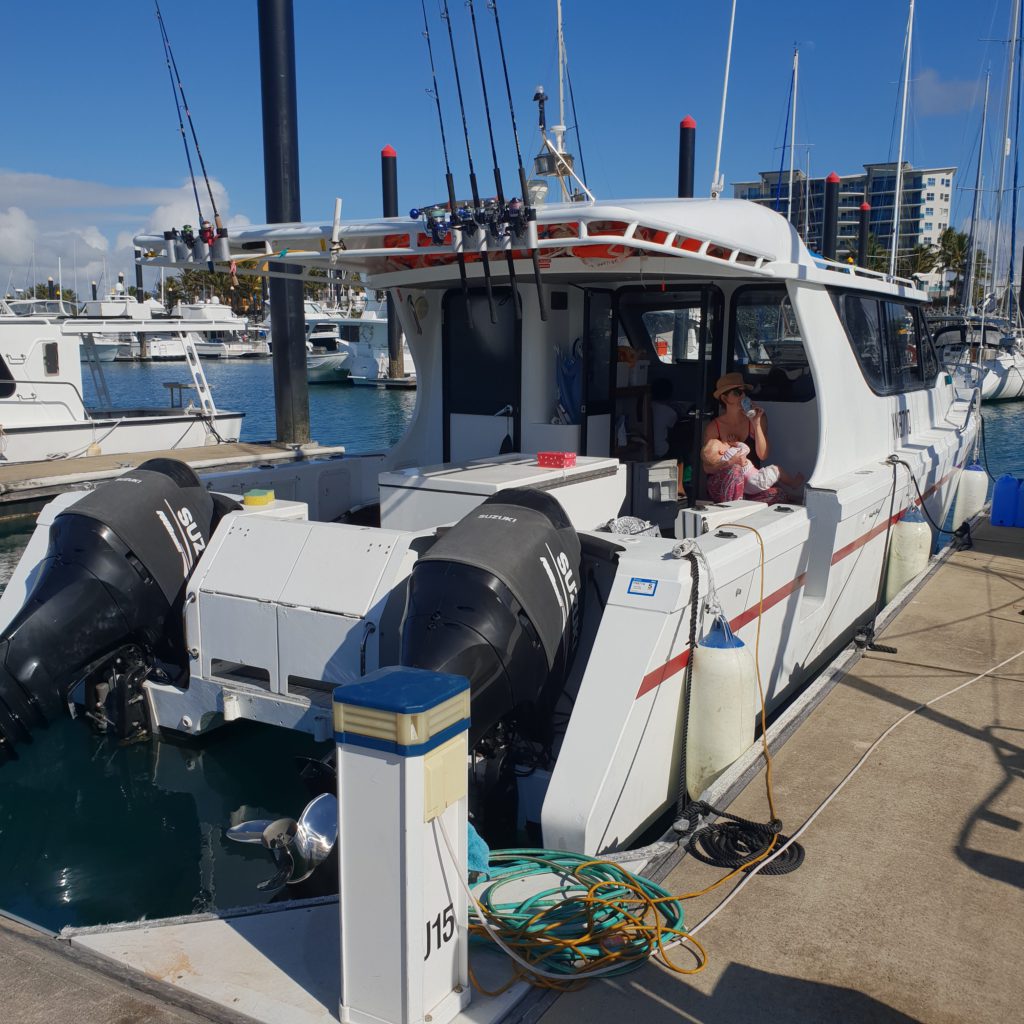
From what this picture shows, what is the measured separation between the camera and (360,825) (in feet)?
8.47

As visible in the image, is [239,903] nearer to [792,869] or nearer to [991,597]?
[792,869]

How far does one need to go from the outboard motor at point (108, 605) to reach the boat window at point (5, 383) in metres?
11.9

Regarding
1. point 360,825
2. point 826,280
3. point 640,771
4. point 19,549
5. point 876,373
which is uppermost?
point 826,280

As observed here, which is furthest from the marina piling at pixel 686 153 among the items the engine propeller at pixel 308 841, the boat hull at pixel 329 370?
the boat hull at pixel 329 370

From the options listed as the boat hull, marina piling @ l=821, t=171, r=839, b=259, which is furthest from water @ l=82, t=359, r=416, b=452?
marina piling @ l=821, t=171, r=839, b=259

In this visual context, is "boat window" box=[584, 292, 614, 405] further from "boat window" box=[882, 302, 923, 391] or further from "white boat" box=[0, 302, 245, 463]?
"white boat" box=[0, 302, 245, 463]

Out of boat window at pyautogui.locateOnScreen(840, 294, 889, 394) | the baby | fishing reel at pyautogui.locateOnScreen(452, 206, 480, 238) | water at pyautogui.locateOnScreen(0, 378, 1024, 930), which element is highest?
fishing reel at pyautogui.locateOnScreen(452, 206, 480, 238)

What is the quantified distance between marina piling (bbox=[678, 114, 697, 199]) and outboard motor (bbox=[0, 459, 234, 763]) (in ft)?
38.6

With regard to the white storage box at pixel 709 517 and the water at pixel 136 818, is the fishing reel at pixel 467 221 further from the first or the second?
the water at pixel 136 818

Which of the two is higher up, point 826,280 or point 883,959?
point 826,280

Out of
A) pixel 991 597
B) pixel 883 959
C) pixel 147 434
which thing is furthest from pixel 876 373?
pixel 147 434

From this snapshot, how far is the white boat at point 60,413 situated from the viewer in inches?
608

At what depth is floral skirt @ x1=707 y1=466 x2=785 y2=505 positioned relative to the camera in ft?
20.4

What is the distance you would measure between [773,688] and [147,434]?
13.5 m
